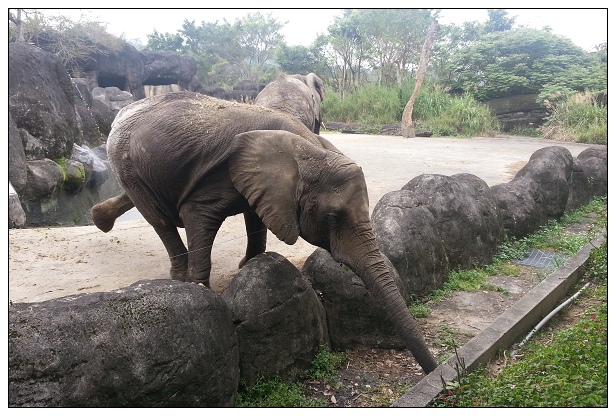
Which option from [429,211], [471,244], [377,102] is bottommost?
[471,244]

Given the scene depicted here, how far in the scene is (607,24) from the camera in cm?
258

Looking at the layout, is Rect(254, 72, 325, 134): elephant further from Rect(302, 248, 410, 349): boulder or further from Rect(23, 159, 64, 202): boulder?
Rect(23, 159, 64, 202): boulder

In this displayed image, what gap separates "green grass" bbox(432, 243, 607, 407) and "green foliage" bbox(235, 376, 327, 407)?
83 centimetres

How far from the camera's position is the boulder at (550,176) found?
809cm

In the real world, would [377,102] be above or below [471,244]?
above

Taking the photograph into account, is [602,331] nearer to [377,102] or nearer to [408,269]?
[408,269]

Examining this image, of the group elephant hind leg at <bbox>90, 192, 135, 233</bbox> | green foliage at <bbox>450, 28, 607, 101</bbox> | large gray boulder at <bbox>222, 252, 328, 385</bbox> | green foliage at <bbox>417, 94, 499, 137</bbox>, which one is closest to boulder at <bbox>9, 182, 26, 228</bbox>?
large gray boulder at <bbox>222, 252, 328, 385</bbox>

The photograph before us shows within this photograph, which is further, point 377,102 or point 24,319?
point 377,102

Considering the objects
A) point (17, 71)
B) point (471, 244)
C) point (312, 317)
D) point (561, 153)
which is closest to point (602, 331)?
point (312, 317)

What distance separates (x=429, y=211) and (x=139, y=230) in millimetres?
3253

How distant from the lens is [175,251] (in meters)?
4.75

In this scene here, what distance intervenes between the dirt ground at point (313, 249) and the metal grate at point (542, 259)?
0.37 m

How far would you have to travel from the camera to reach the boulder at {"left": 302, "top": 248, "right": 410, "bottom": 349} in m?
4.31

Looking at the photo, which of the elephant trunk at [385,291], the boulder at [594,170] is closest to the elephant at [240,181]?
the elephant trunk at [385,291]
